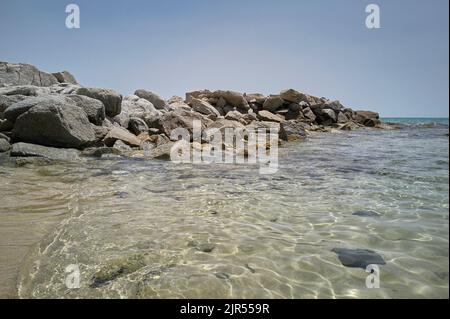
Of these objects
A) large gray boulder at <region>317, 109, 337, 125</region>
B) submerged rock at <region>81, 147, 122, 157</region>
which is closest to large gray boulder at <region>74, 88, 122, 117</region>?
submerged rock at <region>81, 147, 122, 157</region>

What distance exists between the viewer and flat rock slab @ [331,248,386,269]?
9.98 feet

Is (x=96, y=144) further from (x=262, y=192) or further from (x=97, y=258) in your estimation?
(x=97, y=258)

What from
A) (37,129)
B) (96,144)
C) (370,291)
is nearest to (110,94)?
(96,144)

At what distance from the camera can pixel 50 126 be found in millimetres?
9992

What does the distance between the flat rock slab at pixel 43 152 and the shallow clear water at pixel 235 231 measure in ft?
5.73

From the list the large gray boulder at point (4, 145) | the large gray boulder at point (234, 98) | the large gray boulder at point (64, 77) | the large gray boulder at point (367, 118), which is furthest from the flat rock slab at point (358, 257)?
the large gray boulder at point (367, 118)

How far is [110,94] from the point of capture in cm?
1398

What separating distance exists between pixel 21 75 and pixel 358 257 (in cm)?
1977

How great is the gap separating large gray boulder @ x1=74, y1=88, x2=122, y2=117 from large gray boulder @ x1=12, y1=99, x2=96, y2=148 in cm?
323

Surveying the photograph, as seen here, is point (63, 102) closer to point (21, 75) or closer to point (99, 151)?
point (99, 151)

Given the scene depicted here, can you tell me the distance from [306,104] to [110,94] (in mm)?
19782
